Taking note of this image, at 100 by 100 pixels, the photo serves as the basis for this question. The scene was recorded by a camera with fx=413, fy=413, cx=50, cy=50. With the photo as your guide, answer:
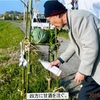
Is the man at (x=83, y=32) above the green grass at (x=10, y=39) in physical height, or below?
above

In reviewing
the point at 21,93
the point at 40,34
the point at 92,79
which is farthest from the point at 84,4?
the point at 92,79

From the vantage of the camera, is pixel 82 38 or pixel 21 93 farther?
pixel 21 93

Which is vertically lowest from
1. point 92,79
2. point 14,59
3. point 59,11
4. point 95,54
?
point 14,59

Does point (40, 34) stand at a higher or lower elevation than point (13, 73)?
higher

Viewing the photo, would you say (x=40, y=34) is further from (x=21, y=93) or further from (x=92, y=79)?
(x=92, y=79)

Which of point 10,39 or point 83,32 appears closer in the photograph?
point 83,32

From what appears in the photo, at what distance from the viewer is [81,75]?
3801 mm

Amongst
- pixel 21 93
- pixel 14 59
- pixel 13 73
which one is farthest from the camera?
pixel 14 59

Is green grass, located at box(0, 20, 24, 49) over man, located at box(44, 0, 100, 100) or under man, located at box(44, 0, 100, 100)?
under

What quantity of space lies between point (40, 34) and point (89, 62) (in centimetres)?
181

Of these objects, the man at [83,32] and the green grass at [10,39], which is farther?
the green grass at [10,39]

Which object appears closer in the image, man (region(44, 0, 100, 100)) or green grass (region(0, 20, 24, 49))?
man (region(44, 0, 100, 100))

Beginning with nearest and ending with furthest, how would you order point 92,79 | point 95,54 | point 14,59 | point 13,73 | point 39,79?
1. point 95,54
2. point 92,79
3. point 39,79
4. point 13,73
5. point 14,59

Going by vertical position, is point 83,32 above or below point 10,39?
above
